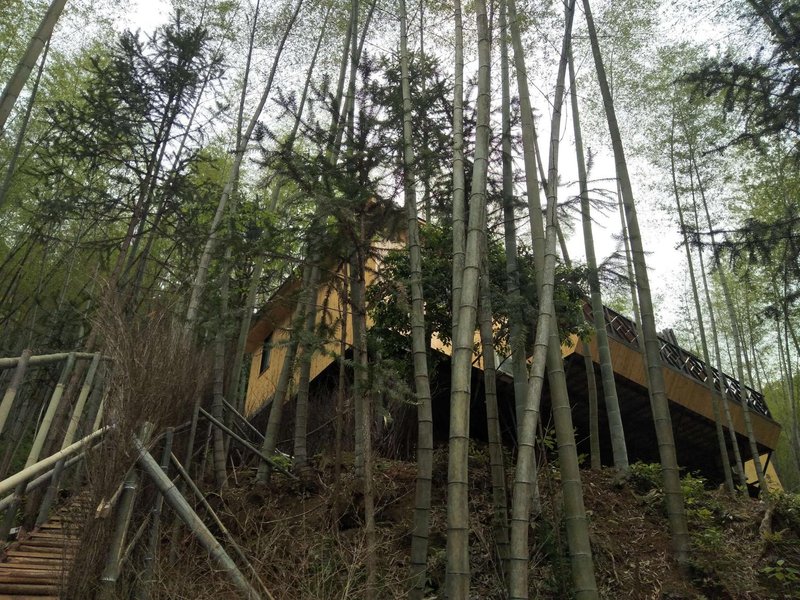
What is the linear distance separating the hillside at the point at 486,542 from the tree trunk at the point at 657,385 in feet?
1.08

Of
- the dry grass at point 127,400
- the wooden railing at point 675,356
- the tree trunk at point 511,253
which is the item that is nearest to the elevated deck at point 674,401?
the wooden railing at point 675,356

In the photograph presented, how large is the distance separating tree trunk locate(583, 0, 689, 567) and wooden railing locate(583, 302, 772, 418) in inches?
124

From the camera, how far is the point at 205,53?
288 inches

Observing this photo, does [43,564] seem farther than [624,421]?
No

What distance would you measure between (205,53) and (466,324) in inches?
220

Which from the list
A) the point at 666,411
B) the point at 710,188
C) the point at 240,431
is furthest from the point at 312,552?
the point at 710,188

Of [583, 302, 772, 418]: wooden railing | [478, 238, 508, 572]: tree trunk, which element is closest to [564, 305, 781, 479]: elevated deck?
[583, 302, 772, 418]: wooden railing

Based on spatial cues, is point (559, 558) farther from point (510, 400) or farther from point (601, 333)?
point (510, 400)

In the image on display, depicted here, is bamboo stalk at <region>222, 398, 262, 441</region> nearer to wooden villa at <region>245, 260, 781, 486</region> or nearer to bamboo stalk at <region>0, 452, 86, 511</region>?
wooden villa at <region>245, 260, 781, 486</region>

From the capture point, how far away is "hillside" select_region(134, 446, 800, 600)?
12.0 feet

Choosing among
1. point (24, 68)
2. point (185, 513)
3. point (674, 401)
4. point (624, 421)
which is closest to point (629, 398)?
point (674, 401)

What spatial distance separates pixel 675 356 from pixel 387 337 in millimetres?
4494

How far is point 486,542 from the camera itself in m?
4.45

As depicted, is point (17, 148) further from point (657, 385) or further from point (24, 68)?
point (657, 385)
